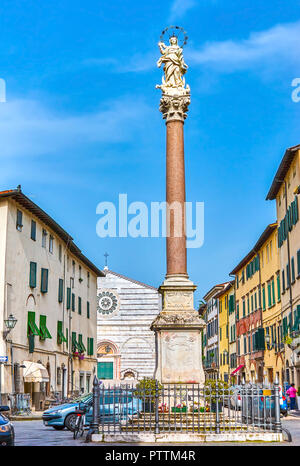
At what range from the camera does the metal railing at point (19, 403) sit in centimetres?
3048

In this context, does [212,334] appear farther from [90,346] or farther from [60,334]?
[60,334]

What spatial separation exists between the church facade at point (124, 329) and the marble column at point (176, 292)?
50.0m

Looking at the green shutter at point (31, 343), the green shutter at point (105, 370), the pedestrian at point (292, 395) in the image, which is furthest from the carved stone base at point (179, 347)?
the green shutter at point (105, 370)

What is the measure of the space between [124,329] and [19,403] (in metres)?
41.8

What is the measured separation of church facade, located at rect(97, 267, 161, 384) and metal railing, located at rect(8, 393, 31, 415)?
38.3 m

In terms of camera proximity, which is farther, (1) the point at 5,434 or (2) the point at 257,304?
(2) the point at 257,304

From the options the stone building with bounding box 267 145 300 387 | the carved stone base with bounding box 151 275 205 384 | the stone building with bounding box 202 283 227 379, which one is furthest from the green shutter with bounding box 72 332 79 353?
the carved stone base with bounding box 151 275 205 384

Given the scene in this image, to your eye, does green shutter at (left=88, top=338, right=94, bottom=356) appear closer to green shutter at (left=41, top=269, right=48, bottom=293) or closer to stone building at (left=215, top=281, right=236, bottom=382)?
stone building at (left=215, top=281, right=236, bottom=382)

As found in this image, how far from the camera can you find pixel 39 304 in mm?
38031

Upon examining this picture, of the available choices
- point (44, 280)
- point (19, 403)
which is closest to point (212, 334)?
point (44, 280)

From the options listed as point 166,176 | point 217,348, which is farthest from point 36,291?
point 217,348

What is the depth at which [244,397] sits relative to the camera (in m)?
17.3

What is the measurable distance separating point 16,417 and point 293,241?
17.2 meters

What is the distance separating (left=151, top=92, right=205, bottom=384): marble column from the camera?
19.5 metres
